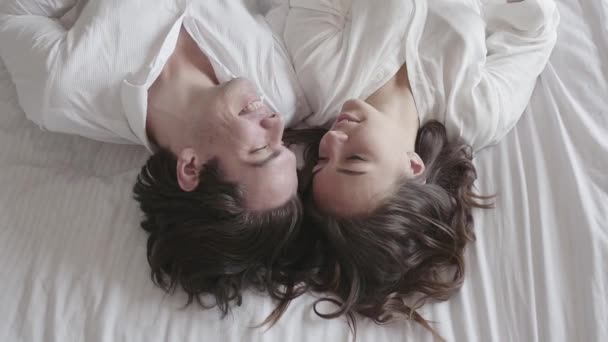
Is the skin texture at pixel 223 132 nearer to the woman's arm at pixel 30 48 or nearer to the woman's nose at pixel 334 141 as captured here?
the woman's nose at pixel 334 141

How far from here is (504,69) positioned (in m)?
1.11

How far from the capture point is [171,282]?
90 centimetres

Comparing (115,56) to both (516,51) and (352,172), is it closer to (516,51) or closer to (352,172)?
(352,172)

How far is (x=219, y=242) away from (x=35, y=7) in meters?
0.68

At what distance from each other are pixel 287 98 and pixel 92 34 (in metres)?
0.42

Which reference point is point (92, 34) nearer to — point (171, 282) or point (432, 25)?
point (171, 282)

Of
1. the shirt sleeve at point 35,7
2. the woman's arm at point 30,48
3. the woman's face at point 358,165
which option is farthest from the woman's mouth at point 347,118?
the shirt sleeve at point 35,7

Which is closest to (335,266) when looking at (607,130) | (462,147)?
(462,147)

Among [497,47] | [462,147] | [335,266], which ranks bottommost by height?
[335,266]

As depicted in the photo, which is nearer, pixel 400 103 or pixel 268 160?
pixel 268 160

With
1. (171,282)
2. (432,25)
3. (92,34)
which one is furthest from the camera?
(432,25)

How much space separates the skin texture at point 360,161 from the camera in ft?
3.10

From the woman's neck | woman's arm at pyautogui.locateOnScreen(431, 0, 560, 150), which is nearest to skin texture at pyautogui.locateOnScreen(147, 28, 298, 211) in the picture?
the woman's neck

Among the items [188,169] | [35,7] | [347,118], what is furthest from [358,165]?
[35,7]
